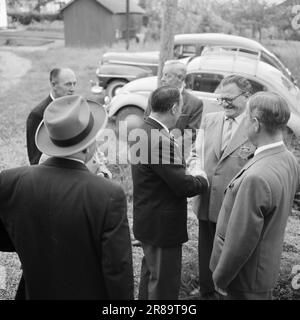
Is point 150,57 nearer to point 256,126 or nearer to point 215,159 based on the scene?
point 215,159

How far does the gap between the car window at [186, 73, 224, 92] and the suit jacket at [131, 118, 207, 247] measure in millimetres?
5189

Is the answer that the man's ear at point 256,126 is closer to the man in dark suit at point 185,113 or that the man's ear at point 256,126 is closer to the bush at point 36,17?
the man in dark suit at point 185,113

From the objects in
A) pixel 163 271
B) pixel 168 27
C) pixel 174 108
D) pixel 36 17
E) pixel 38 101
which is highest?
pixel 36 17

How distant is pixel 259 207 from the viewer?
86.4 inches

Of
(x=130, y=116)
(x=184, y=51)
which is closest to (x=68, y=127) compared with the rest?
(x=130, y=116)

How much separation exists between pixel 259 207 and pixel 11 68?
Result: 55.2 ft

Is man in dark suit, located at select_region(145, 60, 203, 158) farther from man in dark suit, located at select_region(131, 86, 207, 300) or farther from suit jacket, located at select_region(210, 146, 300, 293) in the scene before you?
suit jacket, located at select_region(210, 146, 300, 293)

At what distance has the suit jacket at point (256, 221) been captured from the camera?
2.19 metres

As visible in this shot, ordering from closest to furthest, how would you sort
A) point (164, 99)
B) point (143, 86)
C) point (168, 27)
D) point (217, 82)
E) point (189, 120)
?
point (164, 99)
point (189, 120)
point (168, 27)
point (217, 82)
point (143, 86)

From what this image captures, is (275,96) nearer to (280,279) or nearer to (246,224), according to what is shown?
(246,224)

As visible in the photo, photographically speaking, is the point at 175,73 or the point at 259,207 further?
the point at 175,73

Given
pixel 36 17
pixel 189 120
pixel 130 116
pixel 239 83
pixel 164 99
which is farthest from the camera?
pixel 36 17

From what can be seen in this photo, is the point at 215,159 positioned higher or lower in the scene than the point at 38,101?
higher

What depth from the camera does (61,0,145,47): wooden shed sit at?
901 inches
